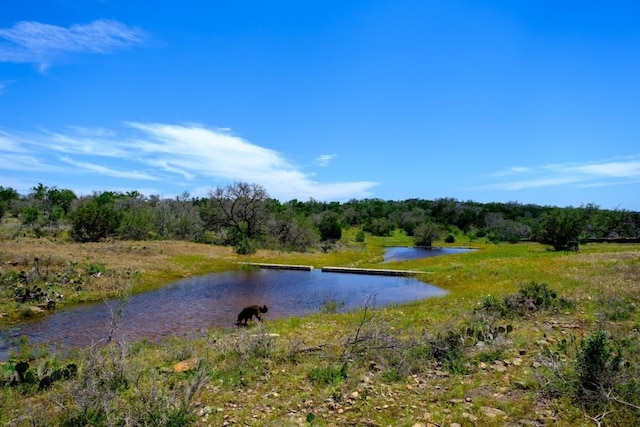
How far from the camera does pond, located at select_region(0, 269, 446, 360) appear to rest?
15.4 metres

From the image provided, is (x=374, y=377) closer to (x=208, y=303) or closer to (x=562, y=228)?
(x=208, y=303)

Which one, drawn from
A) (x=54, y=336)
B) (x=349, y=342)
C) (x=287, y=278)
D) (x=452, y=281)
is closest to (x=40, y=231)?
(x=287, y=278)

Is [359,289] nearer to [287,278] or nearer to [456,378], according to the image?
[287,278]

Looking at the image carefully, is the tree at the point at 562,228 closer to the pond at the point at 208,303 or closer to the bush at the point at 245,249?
the pond at the point at 208,303

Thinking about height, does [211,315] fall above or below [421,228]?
below

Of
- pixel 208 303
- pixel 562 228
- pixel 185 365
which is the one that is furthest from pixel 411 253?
pixel 185 365

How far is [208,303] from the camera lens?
21609mm

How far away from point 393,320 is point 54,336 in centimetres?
1300

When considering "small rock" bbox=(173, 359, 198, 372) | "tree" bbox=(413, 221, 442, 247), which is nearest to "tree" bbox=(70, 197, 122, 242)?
"small rock" bbox=(173, 359, 198, 372)

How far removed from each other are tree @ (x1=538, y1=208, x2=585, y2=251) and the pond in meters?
24.2

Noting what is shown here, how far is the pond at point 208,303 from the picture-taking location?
604 inches

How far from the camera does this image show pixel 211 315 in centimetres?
1872

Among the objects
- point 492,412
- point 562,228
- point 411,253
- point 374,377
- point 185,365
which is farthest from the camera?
point 411,253

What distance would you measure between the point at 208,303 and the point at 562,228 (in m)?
41.2
